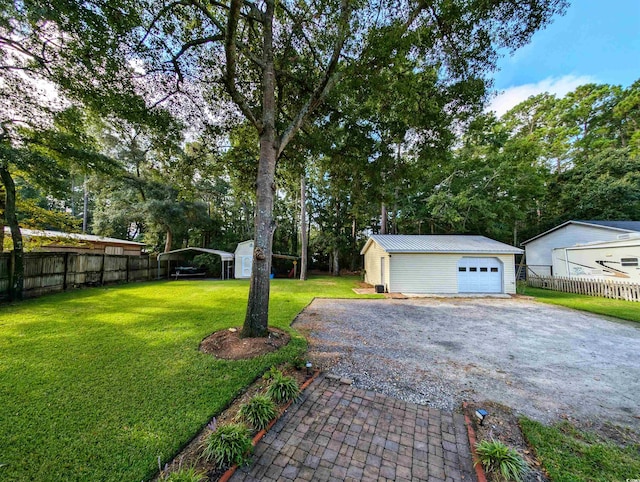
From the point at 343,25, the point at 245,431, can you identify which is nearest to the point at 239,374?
the point at 245,431

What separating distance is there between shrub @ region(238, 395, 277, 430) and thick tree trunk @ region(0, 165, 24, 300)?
1014 cm

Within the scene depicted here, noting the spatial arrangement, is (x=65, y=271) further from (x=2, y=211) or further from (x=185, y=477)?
(x=185, y=477)

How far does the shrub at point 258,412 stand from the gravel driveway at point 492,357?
1.29 metres

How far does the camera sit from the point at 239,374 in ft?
10.7

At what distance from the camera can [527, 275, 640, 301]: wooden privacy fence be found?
29.4 feet

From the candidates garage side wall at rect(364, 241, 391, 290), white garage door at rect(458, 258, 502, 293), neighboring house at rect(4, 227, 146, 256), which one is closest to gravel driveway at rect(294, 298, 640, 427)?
white garage door at rect(458, 258, 502, 293)

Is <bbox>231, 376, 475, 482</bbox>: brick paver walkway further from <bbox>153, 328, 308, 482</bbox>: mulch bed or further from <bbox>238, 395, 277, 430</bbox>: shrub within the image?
<bbox>153, 328, 308, 482</bbox>: mulch bed

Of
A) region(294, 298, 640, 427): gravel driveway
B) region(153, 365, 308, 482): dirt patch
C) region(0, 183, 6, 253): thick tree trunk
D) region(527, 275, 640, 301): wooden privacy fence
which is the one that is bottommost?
region(294, 298, 640, 427): gravel driveway

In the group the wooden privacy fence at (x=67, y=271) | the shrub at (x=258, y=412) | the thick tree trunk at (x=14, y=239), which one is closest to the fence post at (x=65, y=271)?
the wooden privacy fence at (x=67, y=271)

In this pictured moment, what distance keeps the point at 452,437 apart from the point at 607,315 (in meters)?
8.59

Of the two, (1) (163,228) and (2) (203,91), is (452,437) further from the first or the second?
(1) (163,228)

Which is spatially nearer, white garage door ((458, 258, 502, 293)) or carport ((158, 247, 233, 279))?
white garage door ((458, 258, 502, 293))

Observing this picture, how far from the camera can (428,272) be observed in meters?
11.3

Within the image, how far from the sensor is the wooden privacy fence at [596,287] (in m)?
8.97
